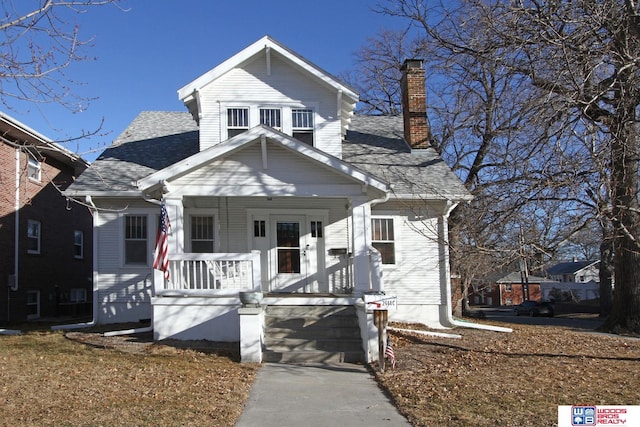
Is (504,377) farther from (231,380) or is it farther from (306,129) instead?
(306,129)

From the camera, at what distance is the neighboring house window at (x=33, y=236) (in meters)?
20.3

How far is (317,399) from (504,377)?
3.16 m

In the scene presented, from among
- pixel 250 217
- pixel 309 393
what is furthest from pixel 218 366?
pixel 250 217

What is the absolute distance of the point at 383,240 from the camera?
1571cm

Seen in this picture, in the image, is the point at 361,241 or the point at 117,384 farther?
the point at 361,241

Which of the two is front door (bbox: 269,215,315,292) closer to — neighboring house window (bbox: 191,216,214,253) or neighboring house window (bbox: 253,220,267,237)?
neighboring house window (bbox: 253,220,267,237)

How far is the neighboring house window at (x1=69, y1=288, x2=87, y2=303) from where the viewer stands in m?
23.3

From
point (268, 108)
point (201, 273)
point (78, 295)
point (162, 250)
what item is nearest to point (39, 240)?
point (78, 295)

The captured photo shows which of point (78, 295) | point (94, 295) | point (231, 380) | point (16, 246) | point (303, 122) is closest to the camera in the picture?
point (231, 380)

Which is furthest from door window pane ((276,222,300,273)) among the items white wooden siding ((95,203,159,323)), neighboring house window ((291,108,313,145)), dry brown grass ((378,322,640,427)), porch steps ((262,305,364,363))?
dry brown grass ((378,322,640,427))

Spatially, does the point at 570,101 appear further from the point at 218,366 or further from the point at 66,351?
the point at 66,351

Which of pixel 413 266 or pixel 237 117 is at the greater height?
pixel 237 117

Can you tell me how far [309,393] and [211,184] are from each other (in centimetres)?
594

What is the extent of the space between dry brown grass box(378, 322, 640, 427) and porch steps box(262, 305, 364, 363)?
3.38 ft
